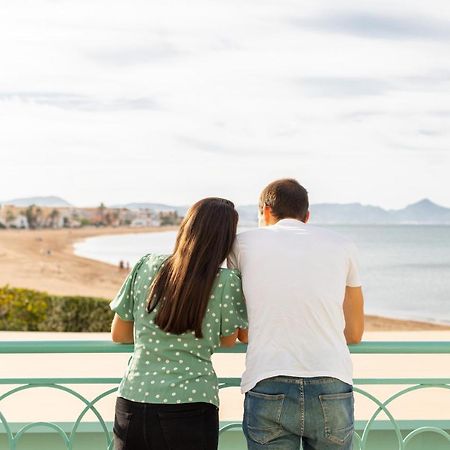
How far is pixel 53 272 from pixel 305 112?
69.2 ft

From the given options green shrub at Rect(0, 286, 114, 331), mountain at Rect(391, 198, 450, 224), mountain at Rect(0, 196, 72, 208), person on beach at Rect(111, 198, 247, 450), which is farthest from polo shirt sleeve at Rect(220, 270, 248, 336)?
mountain at Rect(391, 198, 450, 224)

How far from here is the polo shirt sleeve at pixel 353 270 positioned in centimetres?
271

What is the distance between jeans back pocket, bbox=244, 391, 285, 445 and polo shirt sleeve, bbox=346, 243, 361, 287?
0.41 meters

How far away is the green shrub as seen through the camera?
19.1 metres

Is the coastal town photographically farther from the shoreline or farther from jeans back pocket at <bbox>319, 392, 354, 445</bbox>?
jeans back pocket at <bbox>319, 392, 354, 445</bbox>

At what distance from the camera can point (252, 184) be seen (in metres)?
65.9

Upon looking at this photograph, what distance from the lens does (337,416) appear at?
2625mm

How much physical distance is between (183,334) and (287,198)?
0.52 meters

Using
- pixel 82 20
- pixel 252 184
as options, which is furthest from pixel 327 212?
pixel 82 20

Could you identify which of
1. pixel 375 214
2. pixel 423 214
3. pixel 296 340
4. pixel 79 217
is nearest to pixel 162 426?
pixel 296 340

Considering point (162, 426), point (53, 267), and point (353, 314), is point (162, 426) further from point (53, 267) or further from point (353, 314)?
point (53, 267)

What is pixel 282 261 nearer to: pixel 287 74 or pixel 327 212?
pixel 287 74

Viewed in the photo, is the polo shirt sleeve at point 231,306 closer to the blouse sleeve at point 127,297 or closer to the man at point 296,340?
the man at point 296,340

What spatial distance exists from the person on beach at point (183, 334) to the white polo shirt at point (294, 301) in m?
0.07
